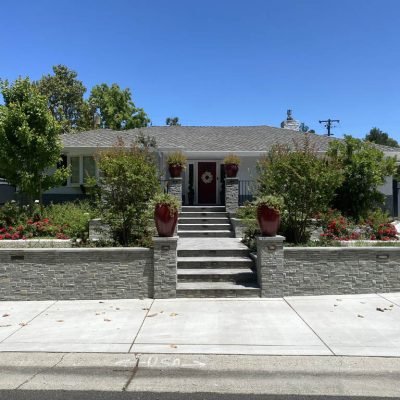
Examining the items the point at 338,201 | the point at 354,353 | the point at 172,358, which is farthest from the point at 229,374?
the point at 338,201

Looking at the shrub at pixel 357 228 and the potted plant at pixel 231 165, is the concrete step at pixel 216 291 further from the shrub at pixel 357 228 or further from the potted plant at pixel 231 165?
the potted plant at pixel 231 165

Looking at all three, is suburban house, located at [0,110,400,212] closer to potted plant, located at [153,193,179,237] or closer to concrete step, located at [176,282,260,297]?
potted plant, located at [153,193,179,237]

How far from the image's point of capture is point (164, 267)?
831 centimetres

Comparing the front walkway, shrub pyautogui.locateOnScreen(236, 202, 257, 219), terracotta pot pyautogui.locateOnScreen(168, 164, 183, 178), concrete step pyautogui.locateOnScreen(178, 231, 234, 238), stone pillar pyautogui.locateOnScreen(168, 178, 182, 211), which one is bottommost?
the front walkway

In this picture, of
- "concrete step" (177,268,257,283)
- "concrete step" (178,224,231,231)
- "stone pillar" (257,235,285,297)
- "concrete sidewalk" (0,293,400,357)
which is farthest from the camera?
"concrete step" (178,224,231,231)

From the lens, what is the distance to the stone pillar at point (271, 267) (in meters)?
8.40

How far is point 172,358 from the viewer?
5277 millimetres

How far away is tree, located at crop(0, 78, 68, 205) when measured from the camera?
1316 centimetres

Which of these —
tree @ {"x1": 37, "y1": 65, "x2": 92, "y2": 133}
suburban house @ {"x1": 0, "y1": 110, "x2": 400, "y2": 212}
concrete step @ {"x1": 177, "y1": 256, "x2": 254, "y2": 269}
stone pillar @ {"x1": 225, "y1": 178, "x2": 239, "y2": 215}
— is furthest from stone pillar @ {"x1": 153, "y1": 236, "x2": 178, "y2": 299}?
tree @ {"x1": 37, "y1": 65, "x2": 92, "y2": 133}

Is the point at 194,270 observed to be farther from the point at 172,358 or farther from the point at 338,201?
the point at 338,201

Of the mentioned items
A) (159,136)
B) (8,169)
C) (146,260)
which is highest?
(159,136)

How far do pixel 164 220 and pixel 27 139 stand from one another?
22.5ft

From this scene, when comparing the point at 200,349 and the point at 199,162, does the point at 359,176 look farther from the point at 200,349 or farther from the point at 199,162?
the point at 200,349

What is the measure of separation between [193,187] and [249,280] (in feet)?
33.1
